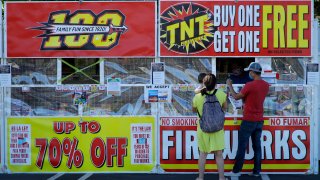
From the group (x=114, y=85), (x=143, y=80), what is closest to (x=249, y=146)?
(x=143, y=80)

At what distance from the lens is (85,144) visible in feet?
28.9

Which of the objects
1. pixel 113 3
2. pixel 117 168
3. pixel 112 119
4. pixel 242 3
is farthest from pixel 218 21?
pixel 117 168

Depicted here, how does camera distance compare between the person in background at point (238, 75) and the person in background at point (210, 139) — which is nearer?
the person in background at point (210, 139)

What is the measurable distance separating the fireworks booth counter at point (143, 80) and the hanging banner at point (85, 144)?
A: 0.02 metres

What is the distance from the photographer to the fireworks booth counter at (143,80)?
8703 mm

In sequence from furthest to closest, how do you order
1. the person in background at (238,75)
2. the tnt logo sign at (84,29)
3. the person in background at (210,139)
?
the person in background at (238,75) → the tnt logo sign at (84,29) → the person in background at (210,139)

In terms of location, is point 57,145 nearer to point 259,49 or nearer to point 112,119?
point 112,119

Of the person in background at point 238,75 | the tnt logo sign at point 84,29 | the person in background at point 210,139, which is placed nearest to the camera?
the person in background at point 210,139

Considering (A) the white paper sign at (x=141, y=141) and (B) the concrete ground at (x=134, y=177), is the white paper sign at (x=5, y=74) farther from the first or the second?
(A) the white paper sign at (x=141, y=141)

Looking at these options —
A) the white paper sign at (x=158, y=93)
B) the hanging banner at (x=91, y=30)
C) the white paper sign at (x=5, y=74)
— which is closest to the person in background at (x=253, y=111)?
the white paper sign at (x=158, y=93)

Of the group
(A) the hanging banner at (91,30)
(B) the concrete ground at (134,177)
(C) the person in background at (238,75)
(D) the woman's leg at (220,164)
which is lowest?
(B) the concrete ground at (134,177)

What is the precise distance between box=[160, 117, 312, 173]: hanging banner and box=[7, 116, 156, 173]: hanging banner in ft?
1.02

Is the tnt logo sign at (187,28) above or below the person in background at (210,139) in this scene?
above

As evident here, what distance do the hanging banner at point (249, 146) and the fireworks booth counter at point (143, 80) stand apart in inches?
0.7
